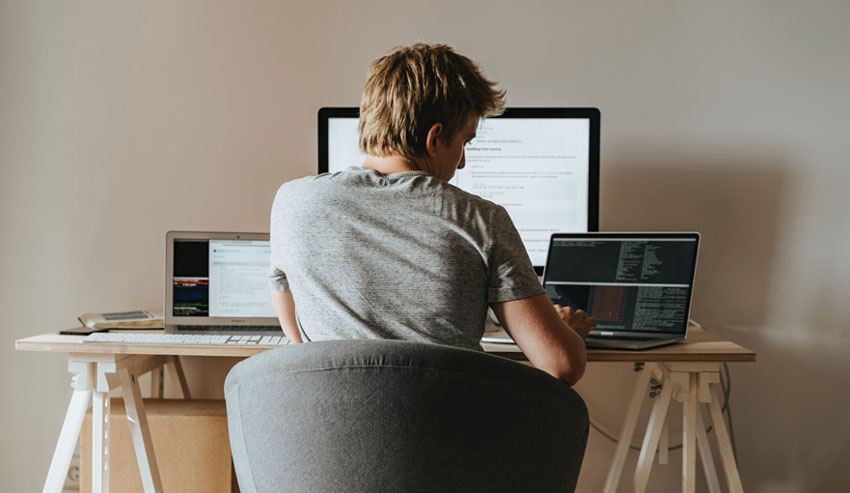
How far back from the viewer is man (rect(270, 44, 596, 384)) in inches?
35.3

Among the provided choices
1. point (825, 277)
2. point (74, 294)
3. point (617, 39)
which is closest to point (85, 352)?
point (74, 294)

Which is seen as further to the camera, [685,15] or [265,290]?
[685,15]

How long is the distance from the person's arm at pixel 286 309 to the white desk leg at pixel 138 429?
0.52 metres

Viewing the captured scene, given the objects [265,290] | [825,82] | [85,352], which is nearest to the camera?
[85,352]

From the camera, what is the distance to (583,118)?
1745 mm

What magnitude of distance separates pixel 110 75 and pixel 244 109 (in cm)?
40

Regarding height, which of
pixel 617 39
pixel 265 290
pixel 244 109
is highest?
pixel 617 39

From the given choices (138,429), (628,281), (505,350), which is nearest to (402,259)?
(505,350)

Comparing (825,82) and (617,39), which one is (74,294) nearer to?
(617,39)

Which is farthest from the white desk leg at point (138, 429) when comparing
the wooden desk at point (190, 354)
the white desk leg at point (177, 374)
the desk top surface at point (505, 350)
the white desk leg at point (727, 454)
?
the white desk leg at point (727, 454)

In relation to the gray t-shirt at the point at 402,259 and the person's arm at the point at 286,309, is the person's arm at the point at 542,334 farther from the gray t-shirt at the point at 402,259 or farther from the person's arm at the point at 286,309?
the person's arm at the point at 286,309

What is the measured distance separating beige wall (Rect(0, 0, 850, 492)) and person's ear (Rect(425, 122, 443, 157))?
100 centimetres

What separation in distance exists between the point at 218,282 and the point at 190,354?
304 millimetres

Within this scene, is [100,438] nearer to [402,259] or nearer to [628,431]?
[402,259]
